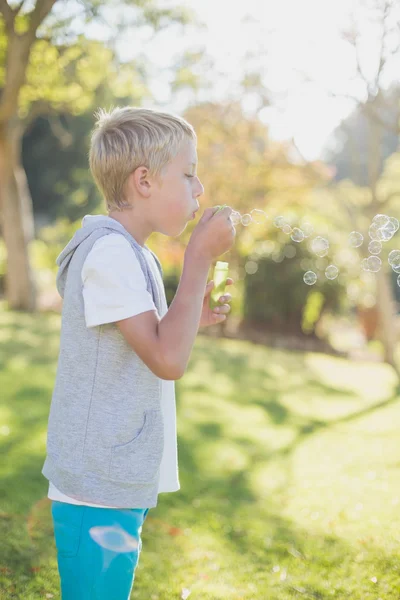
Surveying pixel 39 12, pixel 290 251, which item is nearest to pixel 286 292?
pixel 290 251

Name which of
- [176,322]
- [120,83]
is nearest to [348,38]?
[120,83]

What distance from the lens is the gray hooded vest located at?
1.60 metres

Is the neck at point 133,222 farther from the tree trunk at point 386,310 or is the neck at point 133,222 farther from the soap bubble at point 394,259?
the tree trunk at point 386,310

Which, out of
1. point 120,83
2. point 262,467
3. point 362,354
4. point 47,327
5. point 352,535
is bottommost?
point 362,354

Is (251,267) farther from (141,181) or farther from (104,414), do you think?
(104,414)

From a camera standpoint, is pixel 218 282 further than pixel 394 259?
No

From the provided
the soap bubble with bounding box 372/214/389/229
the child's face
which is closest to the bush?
the soap bubble with bounding box 372/214/389/229

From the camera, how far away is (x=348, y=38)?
292 inches

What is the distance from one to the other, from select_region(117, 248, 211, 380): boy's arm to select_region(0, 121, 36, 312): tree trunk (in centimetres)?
973

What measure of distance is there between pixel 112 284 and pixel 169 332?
17cm

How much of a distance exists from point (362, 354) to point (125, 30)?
6.10 meters

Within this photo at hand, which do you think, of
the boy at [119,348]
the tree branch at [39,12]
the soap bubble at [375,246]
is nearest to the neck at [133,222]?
the boy at [119,348]

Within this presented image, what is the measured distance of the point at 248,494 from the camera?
13.6ft

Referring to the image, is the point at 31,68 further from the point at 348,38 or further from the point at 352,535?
the point at 352,535
